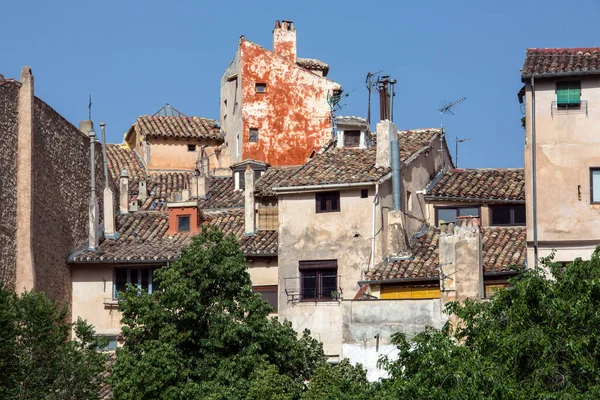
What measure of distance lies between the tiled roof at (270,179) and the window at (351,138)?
2.11 meters

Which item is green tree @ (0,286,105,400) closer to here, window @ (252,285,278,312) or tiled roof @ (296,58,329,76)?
window @ (252,285,278,312)

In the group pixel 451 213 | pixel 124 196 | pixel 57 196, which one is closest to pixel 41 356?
pixel 57 196

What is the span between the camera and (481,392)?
39312mm

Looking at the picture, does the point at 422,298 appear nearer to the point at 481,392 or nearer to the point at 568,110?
the point at 568,110

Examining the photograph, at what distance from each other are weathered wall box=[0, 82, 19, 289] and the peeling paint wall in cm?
1896

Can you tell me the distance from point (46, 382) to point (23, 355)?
988 mm

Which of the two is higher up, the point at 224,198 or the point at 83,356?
the point at 224,198

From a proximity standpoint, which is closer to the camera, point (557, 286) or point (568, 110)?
point (557, 286)

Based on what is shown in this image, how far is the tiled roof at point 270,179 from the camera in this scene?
61.3 m

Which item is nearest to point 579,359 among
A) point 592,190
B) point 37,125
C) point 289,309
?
point 592,190

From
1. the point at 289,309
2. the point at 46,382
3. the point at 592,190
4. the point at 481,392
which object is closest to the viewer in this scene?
the point at 481,392

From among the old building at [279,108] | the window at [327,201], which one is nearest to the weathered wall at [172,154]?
the old building at [279,108]

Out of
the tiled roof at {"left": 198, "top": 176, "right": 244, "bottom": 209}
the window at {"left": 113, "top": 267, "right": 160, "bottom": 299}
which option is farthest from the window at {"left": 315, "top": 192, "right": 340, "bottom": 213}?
the tiled roof at {"left": 198, "top": 176, "right": 244, "bottom": 209}

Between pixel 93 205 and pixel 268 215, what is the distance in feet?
20.2
